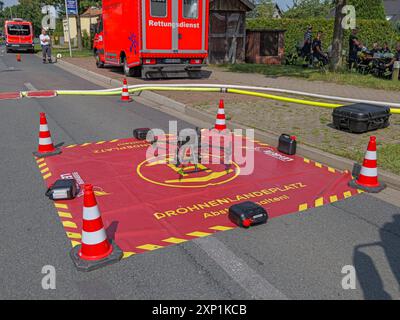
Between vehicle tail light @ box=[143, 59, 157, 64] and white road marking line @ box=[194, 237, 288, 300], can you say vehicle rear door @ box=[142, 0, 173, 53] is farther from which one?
white road marking line @ box=[194, 237, 288, 300]

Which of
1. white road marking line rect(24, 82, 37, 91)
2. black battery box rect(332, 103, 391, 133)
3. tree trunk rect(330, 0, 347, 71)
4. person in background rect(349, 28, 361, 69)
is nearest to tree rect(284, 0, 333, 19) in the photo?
person in background rect(349, 28, 361, 69)

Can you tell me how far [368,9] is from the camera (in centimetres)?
2922

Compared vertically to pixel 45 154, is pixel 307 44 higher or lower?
higher

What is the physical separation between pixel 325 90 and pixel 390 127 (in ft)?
17.2

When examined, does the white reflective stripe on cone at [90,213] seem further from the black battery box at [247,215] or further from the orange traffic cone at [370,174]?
the orange traffic cone at [370,174]

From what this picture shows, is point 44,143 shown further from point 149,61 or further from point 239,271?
point 149,61

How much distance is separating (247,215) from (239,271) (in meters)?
0.89

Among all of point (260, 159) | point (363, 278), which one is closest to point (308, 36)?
point (260, 159)

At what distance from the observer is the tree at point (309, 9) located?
188 feet

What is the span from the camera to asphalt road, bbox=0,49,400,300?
3.33 m

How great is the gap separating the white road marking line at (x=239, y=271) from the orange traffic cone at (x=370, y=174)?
270 centimetres

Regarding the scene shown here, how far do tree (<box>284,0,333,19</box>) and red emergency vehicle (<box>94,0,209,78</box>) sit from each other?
151 ft

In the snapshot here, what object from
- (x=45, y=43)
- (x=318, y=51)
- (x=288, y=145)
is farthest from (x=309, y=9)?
(x=288, y=145)

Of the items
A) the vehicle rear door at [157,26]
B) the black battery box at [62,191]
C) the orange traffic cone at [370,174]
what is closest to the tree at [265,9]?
the vehicle rear door at [157,26]
